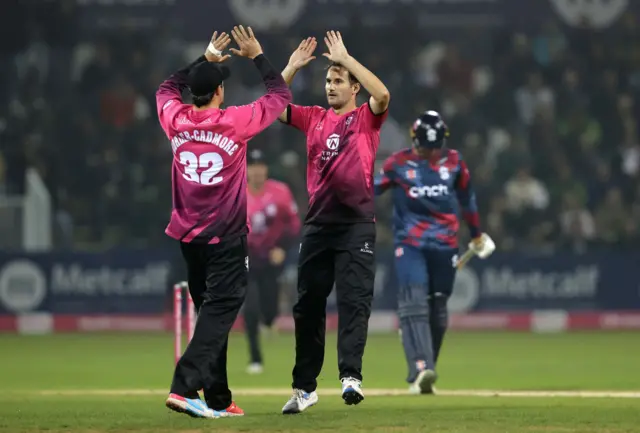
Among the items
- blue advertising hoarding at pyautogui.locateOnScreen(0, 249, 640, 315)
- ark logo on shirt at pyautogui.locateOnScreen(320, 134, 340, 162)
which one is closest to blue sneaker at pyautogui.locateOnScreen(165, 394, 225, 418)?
ark logo on shirt at pyautogui.locateOnScreen(320, 134, 340, 162)

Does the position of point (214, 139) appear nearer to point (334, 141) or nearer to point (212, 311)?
point (334, 141)

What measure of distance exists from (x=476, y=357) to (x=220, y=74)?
30.8 ft

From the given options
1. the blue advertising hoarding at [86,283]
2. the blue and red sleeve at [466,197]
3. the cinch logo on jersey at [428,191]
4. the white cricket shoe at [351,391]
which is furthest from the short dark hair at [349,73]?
the blue advertising hoarding at [86,283]

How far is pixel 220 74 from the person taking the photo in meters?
9.87

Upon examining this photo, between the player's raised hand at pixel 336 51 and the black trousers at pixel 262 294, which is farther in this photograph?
the black trousers at pixel 262 294

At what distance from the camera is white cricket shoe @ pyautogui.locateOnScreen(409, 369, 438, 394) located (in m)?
12.7

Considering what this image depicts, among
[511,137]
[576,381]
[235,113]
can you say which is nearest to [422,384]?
[576,381]

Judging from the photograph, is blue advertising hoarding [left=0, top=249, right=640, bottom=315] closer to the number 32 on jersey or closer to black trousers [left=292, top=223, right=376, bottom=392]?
black trousers [left=292, top=223, right=376, bottom=392]

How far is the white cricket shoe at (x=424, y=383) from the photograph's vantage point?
12719 mm

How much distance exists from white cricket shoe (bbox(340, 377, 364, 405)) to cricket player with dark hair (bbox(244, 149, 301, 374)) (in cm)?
726

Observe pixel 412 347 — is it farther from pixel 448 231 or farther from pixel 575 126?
pixel 575 126

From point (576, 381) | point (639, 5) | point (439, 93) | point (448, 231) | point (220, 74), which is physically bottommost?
point (576, 381)

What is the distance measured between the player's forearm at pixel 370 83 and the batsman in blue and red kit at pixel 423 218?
330 centimetres

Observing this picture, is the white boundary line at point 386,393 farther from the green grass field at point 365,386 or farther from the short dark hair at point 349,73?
the short dark hair at point 349,73
